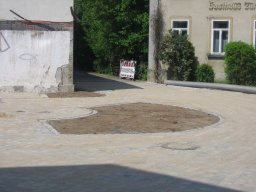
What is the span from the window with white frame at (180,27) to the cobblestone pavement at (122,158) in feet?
40.6

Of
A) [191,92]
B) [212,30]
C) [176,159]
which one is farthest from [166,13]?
[176,159]

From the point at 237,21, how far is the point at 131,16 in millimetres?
7359

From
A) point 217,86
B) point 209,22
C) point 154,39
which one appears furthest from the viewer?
point 154,39

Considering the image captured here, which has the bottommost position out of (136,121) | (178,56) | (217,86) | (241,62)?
(136,121)

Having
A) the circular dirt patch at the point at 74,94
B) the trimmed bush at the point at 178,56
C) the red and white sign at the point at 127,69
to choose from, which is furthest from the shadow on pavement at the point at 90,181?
the red and white sign at the point at 127,69

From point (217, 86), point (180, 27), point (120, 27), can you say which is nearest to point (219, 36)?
point (180, 27)

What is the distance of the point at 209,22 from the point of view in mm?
26625

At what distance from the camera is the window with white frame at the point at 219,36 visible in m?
26.5

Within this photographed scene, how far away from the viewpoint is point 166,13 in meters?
27.5

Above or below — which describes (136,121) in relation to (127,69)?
below

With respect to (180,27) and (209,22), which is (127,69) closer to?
(180,27)

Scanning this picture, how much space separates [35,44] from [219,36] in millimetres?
10310

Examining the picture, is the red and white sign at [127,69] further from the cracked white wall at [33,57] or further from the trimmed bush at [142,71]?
the cracked white wall at [33,57]

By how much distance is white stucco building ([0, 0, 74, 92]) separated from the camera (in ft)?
65.3
